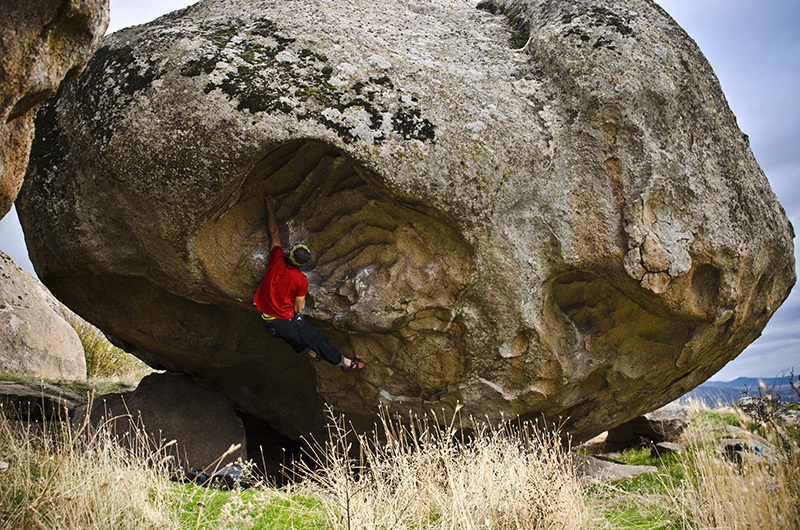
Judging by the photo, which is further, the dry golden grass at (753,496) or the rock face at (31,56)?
the dry golden grass at (753,496)

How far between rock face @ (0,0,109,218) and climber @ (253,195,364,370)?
2291 millimetres

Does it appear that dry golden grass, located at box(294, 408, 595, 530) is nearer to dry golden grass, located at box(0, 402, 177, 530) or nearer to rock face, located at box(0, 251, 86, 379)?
dry golden grass, located at box(0, 402, 177, 530)

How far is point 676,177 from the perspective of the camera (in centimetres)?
543

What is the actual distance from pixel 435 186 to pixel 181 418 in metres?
3.81

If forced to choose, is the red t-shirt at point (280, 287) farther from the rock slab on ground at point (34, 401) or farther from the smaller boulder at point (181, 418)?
the rock slab on ground at point (34, 401)

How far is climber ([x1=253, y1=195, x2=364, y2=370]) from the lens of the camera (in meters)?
5.70

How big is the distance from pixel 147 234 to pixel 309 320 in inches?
60.9

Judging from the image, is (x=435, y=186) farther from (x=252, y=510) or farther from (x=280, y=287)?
(x=252, y=510)

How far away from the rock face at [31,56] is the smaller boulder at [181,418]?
3622 mm

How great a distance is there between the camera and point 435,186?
5.16 meters

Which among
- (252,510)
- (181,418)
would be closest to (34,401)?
(181,418)

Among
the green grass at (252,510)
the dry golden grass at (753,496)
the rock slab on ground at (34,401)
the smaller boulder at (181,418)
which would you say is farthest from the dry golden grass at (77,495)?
the dry golden grass at (753,496)

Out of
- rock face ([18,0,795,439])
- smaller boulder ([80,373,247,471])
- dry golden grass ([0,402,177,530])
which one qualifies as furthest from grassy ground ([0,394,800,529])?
smaller boulder ([80,373,247,471])

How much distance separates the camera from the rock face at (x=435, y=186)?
518 centimetres
